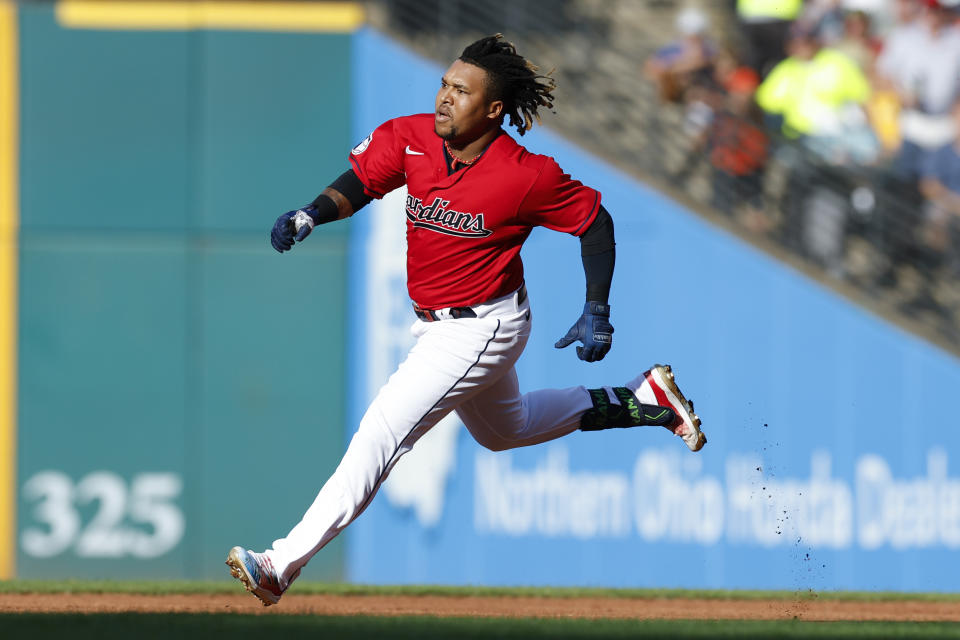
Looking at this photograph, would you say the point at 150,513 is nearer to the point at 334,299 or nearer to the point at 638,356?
the point at 334,299

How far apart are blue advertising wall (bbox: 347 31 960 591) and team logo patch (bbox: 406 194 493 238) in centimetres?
426

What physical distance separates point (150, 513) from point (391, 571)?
1.79m

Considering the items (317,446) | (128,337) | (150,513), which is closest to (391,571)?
(317,446)

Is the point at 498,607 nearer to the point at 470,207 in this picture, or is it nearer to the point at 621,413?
the point at 621,413

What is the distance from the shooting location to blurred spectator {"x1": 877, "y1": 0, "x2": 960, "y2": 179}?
33.1 ft

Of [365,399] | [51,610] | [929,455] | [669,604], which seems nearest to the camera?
[51,610]

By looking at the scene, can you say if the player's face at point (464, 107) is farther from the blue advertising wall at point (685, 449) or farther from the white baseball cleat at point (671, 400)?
the blue advertising wall at point (685, 449)

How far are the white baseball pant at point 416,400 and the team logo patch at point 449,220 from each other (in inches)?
12.7

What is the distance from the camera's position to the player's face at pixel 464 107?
225 inches

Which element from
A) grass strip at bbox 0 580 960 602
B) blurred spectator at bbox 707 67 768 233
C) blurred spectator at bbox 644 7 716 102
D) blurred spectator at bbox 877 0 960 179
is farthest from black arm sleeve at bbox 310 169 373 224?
blurred spectator at bbox 877 0 960 179

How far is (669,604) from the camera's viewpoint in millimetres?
7703

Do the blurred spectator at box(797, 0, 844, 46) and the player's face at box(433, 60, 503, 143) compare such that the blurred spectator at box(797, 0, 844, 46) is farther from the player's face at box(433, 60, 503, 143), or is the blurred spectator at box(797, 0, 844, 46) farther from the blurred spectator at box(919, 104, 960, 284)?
the player's face at box(433, 60, 503, 143)

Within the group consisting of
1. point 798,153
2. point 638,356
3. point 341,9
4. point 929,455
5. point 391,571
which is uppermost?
point 341,9

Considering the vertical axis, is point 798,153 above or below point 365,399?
above
